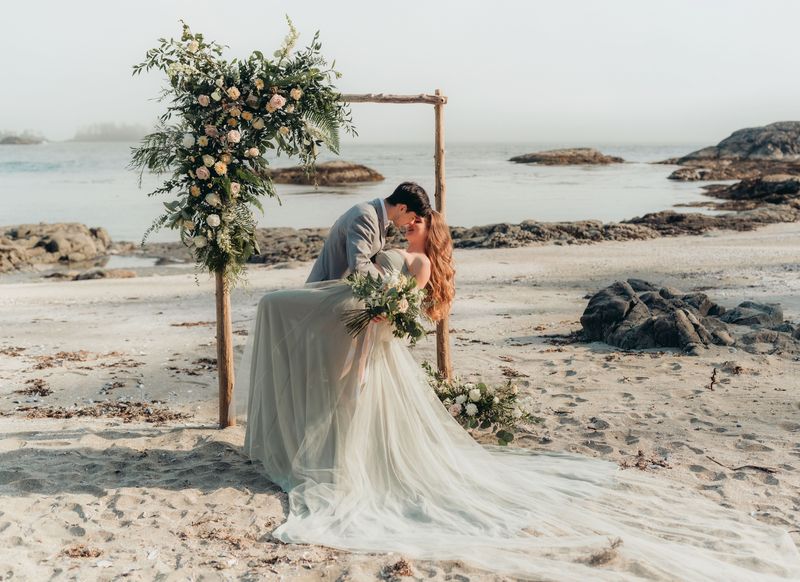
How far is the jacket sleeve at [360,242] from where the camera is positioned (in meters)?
5.95

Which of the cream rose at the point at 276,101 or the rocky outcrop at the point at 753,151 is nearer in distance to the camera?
the cream rose at the point at 276,101

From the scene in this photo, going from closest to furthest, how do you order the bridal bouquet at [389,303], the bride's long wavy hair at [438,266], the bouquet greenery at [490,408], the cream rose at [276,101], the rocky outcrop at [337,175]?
1. the bridal bouquet at [389,303]
2. the bride's long wavy hair at [438,266]
3. the cream rose at [276,101]
4. the bouquet greenery at [490,408]
5. the rocky outcrop at [337,175]

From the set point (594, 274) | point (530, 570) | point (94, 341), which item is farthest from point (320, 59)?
point (594, 274)

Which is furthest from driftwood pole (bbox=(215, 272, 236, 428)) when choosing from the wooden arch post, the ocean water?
the ocean water

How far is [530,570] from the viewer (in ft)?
14.7

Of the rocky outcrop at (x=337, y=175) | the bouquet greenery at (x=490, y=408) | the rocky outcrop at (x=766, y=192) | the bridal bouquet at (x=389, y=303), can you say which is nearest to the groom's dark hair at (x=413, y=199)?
the bridal bouquet at (x=389, y=303)

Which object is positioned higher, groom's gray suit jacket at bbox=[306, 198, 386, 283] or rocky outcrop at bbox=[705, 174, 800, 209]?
rocky outcrop at bbox=[705, 174, 800, 209]

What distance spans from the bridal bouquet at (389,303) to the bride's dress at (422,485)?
0.14 meters

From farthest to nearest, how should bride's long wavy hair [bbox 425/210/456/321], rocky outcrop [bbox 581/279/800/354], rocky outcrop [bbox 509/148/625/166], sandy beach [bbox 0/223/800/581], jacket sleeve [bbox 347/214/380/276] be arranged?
1. rocky outcrop [bbox 509/148/625/166]
2. rocky outcrop [bbox 581/279/800/354]
3. bride's long wavy hair [bbox 425/210/456/321]
4. jacket sleeve [bbox 347/214/380/276]
5. sandy beach [bbox 0/223/800/581]

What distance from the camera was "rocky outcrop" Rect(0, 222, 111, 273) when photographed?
2128cm

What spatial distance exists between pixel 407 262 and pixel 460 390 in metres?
1.50

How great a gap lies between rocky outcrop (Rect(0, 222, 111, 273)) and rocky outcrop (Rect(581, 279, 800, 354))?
15.8 meters

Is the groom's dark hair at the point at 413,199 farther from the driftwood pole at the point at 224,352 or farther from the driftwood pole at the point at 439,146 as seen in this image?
the driftwood pole at the point at 224,352

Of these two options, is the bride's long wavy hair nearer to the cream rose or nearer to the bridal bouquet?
the bridal bouquet
